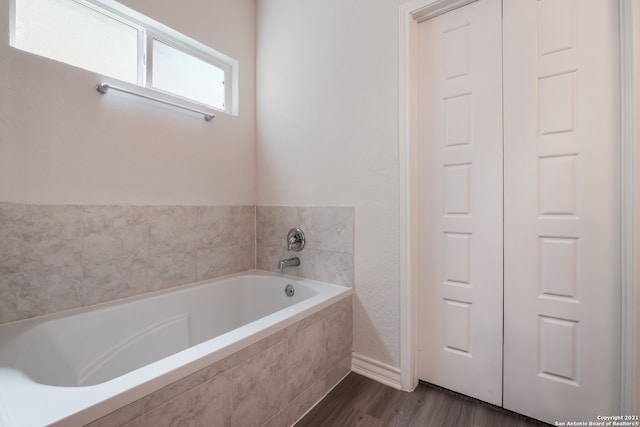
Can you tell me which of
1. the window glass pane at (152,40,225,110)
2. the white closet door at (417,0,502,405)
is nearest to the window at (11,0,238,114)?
the window glass pane at (152,40,225,110)

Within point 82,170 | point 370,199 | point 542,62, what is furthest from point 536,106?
point 82,170

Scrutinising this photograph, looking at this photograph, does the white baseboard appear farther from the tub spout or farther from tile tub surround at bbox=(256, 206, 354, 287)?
the tub spout

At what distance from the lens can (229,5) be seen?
6.73ft

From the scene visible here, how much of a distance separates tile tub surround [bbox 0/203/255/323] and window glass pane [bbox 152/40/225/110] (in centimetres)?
83

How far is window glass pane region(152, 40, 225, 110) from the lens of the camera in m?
1.79

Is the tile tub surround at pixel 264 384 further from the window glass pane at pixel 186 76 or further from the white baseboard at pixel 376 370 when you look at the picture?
the window glass pane at pixel 186 76

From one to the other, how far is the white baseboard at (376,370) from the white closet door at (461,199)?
0.55 ft

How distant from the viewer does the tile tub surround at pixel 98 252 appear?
1.21 m

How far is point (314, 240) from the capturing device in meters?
1.90

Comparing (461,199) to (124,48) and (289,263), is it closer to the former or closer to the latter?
(289,263)

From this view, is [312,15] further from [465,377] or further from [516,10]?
[465,377]

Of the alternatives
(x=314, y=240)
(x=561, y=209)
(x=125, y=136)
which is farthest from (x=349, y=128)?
(x=125, y=136)

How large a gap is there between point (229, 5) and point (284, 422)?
2.67 m

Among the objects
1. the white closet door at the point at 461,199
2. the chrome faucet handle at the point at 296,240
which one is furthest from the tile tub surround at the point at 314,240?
the white closet door at the point at 461,199
